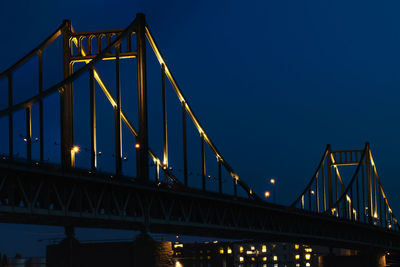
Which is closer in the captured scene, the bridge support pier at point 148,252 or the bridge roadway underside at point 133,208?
the bridge roadway underside at point 133,208

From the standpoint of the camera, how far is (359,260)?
10331cm

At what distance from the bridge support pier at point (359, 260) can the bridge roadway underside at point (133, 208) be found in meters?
12.6

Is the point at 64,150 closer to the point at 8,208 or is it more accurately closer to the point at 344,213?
the point at 8,208

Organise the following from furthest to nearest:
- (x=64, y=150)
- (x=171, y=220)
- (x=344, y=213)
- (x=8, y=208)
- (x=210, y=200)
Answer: (x=344, y=213) < (x=210, y=200) < (x=171, y=220) < (x=64, y=150) < (x=8, y=208)

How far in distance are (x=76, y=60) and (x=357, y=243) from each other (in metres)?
48.9

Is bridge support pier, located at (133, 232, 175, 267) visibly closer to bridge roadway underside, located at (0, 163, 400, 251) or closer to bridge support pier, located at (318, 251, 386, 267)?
bridge roadway underside, located at (0, 163, 400, 251)

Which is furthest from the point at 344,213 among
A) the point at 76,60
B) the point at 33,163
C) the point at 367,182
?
the point at 33,163

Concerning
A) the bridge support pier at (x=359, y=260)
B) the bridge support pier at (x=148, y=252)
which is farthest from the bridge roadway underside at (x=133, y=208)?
the bridge support pier at (x=359, y=260)

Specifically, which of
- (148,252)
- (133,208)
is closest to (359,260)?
(133,208)

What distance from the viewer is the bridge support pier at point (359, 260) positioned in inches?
4023

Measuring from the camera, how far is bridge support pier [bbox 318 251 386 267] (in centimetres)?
10219

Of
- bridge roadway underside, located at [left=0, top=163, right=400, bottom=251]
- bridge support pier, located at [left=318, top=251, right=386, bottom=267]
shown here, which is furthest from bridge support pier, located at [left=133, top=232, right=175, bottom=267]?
bridge support pier, located at [left=318, top=251, right=386, bottom=267]

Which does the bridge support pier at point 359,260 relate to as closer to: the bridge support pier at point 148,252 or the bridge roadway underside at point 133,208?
the bridge roadway underside at point 133,208

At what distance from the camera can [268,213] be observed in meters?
78.9
